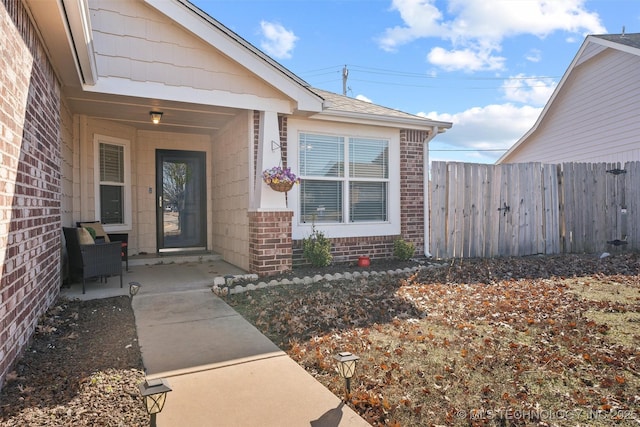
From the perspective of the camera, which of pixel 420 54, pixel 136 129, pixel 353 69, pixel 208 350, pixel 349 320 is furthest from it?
pixel 353 69

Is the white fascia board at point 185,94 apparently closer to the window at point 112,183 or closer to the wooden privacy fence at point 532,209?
the window at point 112,183

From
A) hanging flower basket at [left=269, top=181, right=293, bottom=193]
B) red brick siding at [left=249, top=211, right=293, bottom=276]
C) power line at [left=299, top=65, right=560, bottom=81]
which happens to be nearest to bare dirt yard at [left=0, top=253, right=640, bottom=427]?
red brick siding at [left=249, top=211, right=293, bottom=276]

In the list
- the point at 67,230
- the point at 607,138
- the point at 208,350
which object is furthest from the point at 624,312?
the point at 607,138

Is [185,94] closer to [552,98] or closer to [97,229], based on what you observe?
[97,229]

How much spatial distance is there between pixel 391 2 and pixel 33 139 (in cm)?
870

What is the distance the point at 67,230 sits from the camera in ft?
17.9

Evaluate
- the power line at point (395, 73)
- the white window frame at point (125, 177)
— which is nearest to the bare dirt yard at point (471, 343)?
the white window frame at point (125, 177)

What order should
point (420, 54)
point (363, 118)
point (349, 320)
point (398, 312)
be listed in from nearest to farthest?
point (349, 320)
point (398, 312)
point (363, 118)
point (420, 54)

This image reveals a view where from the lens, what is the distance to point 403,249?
304 inches

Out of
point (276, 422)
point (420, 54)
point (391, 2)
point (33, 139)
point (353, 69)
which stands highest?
point (353, 69)

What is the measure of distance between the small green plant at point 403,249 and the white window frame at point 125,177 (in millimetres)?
5524

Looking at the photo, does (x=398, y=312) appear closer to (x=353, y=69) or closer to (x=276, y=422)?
(x=276, y=422)

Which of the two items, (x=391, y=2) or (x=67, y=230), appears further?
(x=391, y=2)

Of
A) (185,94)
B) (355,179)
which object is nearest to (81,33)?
(185,94)
